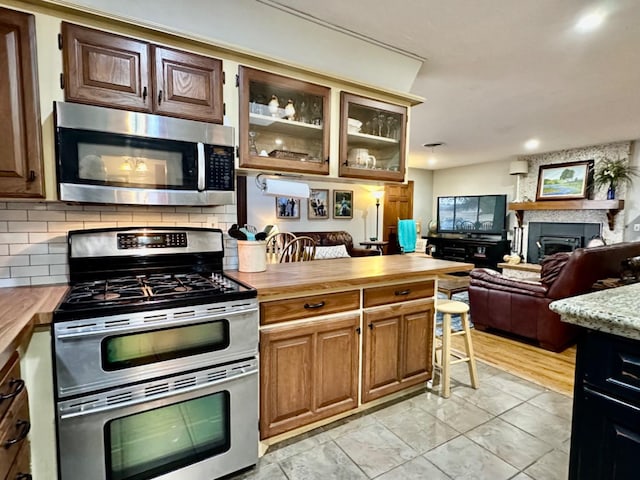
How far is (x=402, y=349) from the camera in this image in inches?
85.6

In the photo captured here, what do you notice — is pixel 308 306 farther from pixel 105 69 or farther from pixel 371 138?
pixel 105 69

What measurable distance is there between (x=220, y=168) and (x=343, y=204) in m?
4.80

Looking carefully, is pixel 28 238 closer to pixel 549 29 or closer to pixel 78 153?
pixel 78 153

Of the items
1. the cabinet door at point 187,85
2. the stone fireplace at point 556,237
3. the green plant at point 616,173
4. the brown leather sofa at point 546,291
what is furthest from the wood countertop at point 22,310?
the stone fireplace at point 556,237

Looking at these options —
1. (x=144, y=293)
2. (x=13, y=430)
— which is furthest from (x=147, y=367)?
(x=13, y=430)

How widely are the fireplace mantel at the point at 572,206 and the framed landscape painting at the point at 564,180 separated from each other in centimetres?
17

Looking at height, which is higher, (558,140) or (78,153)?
(558,140)

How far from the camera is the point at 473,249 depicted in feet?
23.8

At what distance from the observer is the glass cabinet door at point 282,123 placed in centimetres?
191

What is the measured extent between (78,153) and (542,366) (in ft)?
11.7

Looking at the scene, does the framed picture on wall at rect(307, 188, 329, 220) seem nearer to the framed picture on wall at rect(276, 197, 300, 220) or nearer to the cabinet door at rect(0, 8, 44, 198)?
the framed picture on wall at rect(276, 197, 300, 220)

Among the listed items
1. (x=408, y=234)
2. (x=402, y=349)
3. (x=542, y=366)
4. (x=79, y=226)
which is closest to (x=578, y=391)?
(x=402, y=349)

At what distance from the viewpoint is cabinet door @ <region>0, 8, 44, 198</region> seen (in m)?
1.39

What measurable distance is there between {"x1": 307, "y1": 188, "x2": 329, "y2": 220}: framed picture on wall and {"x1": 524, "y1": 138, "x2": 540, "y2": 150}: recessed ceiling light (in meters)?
3.49
